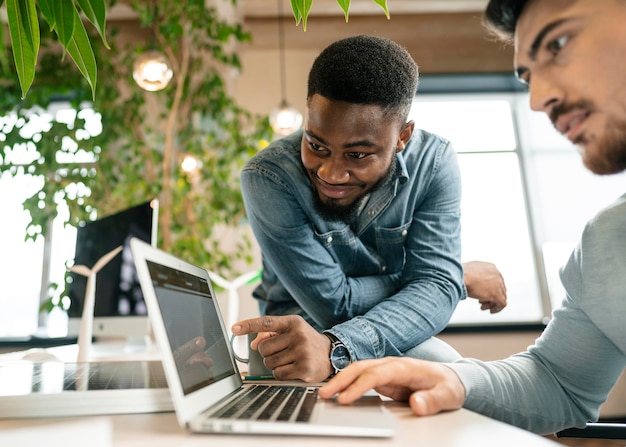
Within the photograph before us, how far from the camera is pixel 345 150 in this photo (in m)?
1.17

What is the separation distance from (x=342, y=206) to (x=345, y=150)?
0.56 feet

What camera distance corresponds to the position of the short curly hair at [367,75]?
1166 millimetres

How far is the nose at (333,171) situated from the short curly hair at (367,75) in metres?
0.13

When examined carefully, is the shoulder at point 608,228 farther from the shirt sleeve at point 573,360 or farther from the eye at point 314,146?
the eye at point 314,146

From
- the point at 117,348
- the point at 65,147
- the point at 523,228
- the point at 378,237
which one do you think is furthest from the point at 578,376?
the point at 523,228

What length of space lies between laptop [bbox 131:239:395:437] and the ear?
26.7 inches

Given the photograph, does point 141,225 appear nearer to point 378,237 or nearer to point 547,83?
point 378,237

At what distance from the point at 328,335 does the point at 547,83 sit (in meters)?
0.58

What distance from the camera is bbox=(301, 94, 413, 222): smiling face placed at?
1.15 m

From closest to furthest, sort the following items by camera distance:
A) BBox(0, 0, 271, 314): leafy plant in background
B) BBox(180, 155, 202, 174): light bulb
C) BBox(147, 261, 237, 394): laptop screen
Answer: BBox(147, 261, 237, 394): laptop screen, BBox(0, 0, 271, 314): leafy plant in background, BBox(180, 155, 202, 174): light bulb

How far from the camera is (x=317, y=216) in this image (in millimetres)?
1317

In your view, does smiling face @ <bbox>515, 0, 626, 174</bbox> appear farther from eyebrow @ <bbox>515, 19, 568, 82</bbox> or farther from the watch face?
the watch face

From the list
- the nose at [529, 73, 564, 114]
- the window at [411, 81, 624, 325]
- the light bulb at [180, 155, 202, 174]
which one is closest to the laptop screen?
the nose at [529, 73, 564, 114]

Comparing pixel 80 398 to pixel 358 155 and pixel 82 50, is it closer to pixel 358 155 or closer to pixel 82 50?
pixel 82 50
